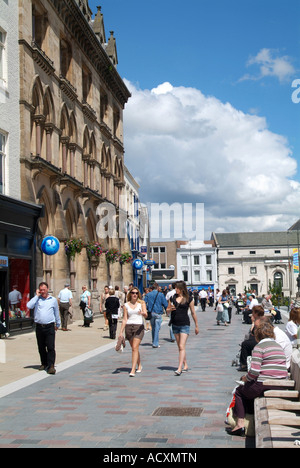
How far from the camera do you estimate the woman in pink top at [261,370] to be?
268 inches

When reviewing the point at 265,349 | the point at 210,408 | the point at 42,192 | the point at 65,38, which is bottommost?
the point at 210,408

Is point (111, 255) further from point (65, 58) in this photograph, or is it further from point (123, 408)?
point (123, 408)

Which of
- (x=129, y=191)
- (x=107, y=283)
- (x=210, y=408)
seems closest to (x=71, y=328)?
(x=107, y=283)

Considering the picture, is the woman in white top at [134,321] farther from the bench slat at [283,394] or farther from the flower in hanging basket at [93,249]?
the flower in hanging basket at [93,249]

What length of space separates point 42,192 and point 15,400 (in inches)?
632

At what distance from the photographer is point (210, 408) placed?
8.05 meters

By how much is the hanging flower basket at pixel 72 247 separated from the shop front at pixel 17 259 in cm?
394

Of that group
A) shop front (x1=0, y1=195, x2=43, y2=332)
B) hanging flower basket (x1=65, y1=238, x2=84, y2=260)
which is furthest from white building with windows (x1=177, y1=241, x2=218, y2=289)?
shop front (x1=0, y1=195, x2=43, y2=332)

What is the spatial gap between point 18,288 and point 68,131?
33.6 ft

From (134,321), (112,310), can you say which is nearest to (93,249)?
(112,310)

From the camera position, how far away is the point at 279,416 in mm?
5691

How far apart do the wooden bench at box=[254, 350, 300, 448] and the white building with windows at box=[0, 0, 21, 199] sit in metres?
15.0

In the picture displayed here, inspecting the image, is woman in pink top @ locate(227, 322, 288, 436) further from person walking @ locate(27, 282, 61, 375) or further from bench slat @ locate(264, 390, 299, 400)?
person walking @ locate(27, 282, 61, 375)

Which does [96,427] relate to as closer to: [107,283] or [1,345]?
[1,345]
